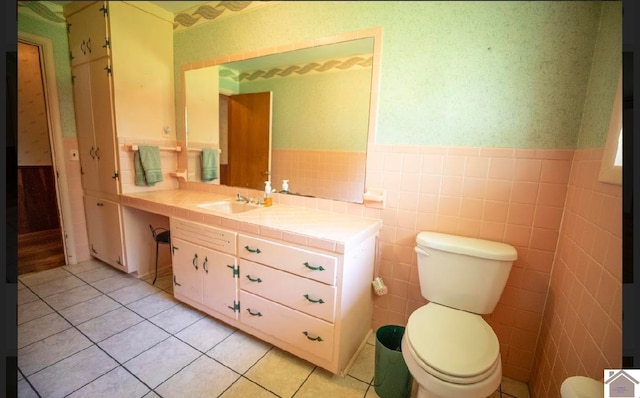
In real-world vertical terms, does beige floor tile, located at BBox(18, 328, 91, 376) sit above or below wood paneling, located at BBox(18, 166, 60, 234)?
below

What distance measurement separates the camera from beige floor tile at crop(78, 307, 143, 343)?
1.56 meters

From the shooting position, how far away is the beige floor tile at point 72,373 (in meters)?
1.20

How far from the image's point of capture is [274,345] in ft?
4.86

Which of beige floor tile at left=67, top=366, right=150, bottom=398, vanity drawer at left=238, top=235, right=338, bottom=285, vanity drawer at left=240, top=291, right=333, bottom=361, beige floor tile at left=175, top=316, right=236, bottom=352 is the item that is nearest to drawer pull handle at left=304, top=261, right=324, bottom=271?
vanity drawer at left=238, top=235, right=338, bottom=285

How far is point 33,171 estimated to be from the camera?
312cm

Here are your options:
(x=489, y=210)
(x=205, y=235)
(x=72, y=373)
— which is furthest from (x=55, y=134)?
(x=489, y=210)

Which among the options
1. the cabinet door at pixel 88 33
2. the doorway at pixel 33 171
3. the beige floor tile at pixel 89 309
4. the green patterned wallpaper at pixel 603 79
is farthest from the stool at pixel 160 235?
the green patterned wallpaper at pixel 603 79

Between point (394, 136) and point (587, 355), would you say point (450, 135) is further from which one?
point (587, 355)

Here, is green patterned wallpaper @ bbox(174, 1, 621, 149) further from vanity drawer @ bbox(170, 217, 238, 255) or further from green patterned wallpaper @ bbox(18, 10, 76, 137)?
green patterned wallpaper @ bbox(18, 10, 76, 137)

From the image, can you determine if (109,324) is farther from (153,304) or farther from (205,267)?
(205,267)

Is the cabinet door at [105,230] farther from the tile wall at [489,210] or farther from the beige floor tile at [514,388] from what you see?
the beige floor tile at [514,388]

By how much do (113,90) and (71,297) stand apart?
1.56 m

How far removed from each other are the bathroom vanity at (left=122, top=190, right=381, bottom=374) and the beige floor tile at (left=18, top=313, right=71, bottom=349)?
70cm

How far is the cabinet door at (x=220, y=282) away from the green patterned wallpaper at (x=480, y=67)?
1.15 m
